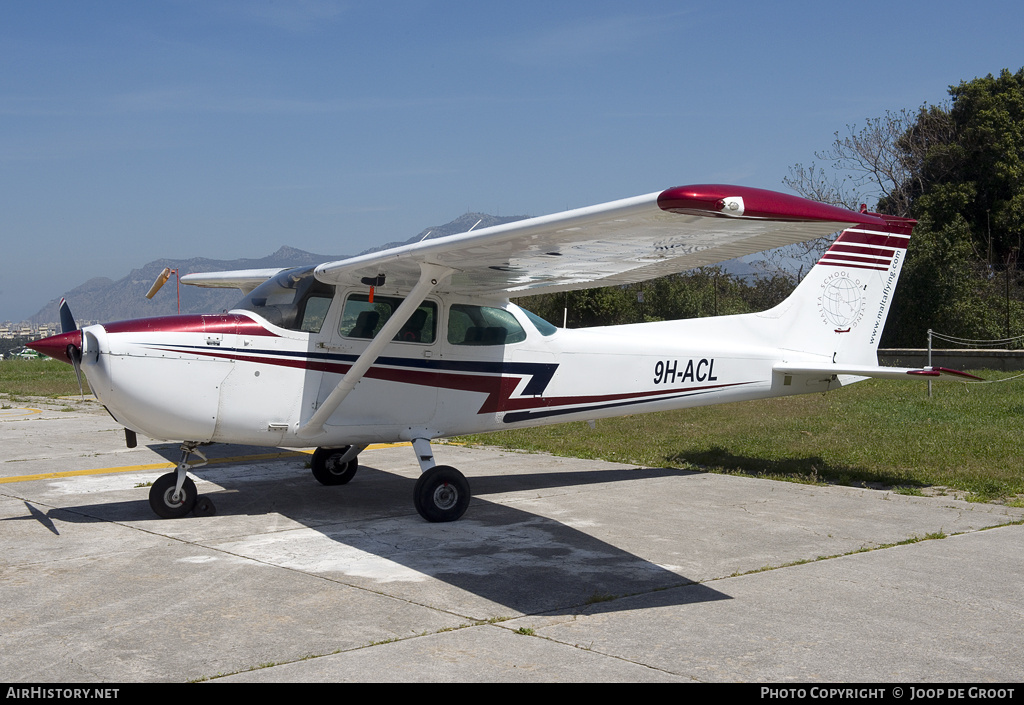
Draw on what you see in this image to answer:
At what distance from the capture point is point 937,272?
2423 cm

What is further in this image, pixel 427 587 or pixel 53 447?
pixel 53 447

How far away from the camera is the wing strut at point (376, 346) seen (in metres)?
7.18

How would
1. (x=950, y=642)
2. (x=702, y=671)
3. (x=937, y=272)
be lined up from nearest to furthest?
1. (x=702, y=671)
2. (x=950, y=642)
3. (x=937, y=272)

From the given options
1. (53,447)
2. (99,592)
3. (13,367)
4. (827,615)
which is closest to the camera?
(827,615)

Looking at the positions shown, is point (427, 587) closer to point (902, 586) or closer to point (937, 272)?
point (902, 586)

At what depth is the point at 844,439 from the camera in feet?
39.8

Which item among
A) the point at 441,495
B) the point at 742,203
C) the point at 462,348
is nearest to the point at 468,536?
the point at 441,495

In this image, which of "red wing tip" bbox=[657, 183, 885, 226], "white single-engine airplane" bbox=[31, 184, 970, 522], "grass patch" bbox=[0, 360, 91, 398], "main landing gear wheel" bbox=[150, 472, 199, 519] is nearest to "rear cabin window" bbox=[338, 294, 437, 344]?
"white single-engine airplane" bbox=[31, 184, 970, 522]

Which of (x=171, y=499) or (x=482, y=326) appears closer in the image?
(x=171, y=499)

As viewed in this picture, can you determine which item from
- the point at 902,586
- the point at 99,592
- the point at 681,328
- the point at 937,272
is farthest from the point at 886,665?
the point at 937,272

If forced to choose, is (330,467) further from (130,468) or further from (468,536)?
(130,468)

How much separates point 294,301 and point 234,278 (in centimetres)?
331

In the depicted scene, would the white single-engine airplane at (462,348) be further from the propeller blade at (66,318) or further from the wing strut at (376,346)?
the propeller blade at (66,318)
